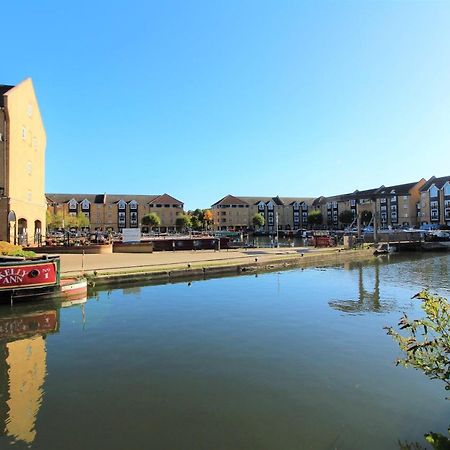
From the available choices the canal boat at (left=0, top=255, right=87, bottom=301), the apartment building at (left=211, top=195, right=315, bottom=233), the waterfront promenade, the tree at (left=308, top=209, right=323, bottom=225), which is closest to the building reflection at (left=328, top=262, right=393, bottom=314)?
the waterfront promenade

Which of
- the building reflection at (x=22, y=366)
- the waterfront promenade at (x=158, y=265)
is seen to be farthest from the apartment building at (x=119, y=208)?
the building reflection at (x=22, y=366)

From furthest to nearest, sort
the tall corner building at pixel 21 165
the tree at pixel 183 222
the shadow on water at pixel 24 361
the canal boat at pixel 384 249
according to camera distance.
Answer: the tree at pixel 183 222, the canal boat at pixel 384 249, the tall corner building at pixel 21 165, the shadow on water at pixel 24 361

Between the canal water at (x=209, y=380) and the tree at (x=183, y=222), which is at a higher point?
the tree at (x=183, y=222)

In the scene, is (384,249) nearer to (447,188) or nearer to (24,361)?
(24,361)

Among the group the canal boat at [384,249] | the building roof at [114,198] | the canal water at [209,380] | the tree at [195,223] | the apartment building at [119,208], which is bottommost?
the canal water at [209,380]

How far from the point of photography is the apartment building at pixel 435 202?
3716 inches

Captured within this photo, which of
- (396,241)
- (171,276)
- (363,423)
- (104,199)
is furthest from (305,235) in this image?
(363,423)

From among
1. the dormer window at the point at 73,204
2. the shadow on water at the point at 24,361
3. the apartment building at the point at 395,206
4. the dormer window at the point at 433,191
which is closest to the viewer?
the shadow on water at the point at 24,361

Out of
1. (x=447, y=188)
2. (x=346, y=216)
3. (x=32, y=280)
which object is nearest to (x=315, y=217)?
(x=346, y=216)

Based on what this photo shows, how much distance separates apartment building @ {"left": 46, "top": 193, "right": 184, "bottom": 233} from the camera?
11519cm

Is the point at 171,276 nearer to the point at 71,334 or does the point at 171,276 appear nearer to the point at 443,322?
the point at 71,334

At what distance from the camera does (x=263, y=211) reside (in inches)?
5290

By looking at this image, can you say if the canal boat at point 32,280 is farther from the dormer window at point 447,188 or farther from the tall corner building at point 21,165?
the dormer window at point 447,188

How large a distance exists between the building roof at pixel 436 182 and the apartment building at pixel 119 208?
234 feet
